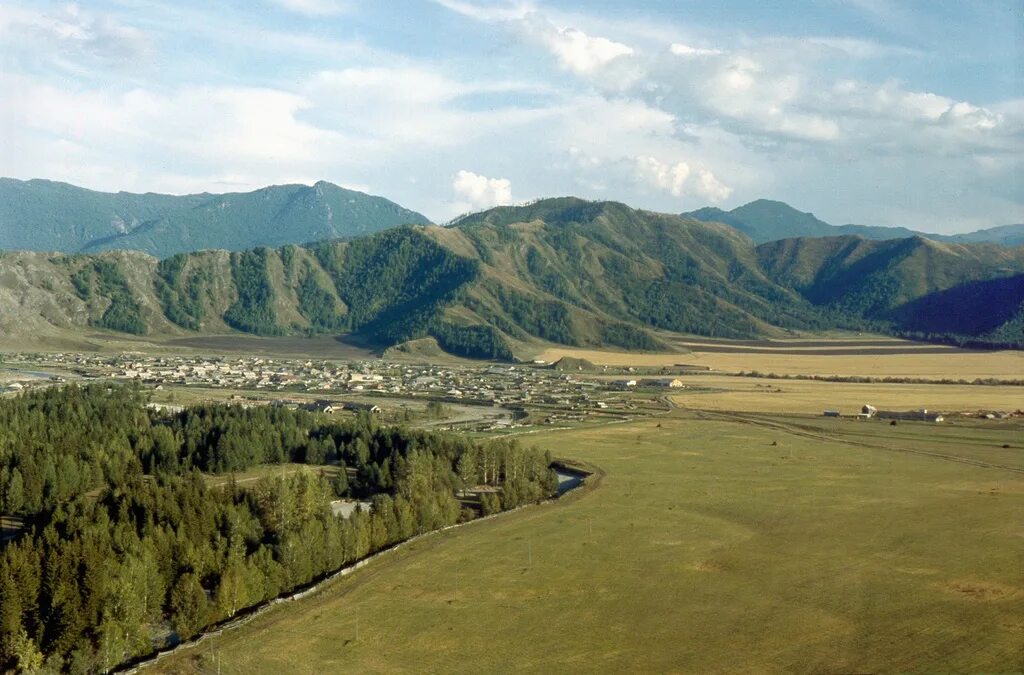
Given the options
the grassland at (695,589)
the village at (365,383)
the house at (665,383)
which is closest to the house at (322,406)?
the village at (365,383)

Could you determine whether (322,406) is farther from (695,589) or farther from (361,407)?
(695,589)

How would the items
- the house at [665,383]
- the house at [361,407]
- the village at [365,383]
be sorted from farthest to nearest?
the house at [665,383]
the village at [365,383]
the house at [361,407]

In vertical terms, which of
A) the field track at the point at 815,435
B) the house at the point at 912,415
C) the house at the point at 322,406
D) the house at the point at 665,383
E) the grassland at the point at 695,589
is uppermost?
the house at the point at 665,383

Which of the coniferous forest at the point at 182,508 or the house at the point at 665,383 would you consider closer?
the coniferous forest at the point at 182,508

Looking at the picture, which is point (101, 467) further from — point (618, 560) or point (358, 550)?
point (618, 560)

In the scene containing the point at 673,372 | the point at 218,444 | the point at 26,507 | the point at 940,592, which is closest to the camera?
the point at 940,592

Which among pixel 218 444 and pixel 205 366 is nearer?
pixel 218 444

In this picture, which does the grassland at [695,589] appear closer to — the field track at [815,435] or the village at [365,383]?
the field track at [815,435]

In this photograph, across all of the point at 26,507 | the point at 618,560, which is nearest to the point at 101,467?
the point at 26,507

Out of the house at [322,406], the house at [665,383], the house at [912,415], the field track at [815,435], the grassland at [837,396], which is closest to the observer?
the field track at [815,435]
